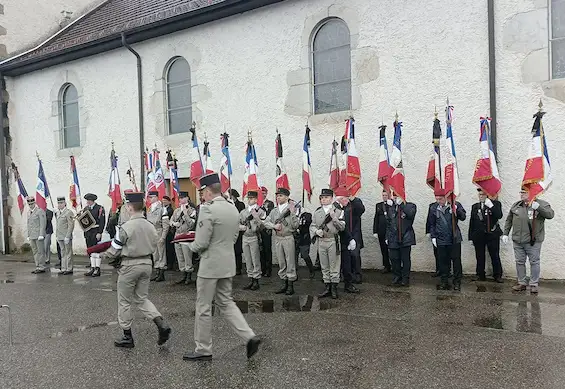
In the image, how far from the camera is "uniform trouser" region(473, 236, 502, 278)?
9438 millimetres

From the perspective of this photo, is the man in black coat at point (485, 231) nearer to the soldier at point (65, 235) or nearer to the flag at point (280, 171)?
the flag at point (280, 171)

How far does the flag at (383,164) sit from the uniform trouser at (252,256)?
2.58 meters

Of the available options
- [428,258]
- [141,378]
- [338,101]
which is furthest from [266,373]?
[338,101]

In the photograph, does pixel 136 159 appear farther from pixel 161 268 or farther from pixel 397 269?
pixel 397 269

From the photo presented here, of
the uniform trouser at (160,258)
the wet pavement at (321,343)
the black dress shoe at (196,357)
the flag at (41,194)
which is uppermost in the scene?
the flag at (41,194)

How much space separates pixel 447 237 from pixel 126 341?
5.50 m

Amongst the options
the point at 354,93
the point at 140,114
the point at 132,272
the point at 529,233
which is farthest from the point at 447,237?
the point at 140,114

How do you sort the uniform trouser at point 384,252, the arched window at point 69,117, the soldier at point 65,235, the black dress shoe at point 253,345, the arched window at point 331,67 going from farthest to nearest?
the arched window at point 69,117, the soldier at point 65,235, the arched window at point 331,67, the uniform trouser at point 384,252, the black dress shoe at point 253,345

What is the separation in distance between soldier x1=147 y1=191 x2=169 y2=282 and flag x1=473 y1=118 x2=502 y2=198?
6.16m

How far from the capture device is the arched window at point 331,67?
11805mm

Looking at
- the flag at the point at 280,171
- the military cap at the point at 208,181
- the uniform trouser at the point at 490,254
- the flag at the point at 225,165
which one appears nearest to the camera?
the military cap at the point at 208,181

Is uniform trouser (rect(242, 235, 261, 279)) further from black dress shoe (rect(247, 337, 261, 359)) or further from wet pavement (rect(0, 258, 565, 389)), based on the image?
black dress shoe (rect(247, 337, 261, 359))

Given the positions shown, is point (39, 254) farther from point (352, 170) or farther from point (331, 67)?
point (331, 67)

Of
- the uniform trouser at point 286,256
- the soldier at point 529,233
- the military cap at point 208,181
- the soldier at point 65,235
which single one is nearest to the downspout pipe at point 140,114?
the soldier at point 65,235
